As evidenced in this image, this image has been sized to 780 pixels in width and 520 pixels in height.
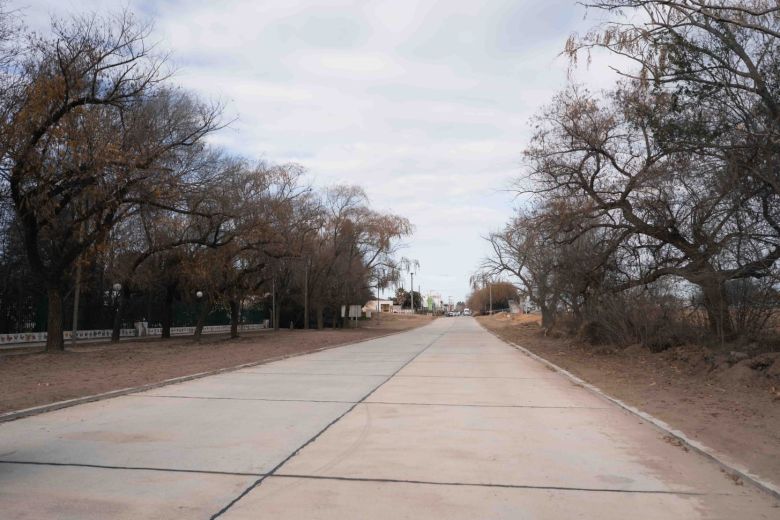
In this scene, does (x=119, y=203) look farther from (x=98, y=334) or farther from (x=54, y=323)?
(x=98, y=334)

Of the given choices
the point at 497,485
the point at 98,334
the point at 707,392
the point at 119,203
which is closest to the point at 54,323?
the point at 119,203

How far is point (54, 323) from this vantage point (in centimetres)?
2269

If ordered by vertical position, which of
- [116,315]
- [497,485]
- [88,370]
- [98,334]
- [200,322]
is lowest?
[497,485]

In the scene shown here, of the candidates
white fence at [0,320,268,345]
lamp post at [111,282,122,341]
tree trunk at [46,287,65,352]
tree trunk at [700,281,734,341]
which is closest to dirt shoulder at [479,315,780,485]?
tree trunk at [700,281,734,341]

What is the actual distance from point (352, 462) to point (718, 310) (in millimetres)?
13959

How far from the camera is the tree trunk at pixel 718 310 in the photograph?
661 inches

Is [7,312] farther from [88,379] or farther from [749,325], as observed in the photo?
[749,325]

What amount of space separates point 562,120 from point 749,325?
8695mm

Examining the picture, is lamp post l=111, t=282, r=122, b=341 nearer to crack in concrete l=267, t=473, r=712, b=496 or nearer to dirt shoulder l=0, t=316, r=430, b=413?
dirt shoulder l=0, t=316, r=430, b=413

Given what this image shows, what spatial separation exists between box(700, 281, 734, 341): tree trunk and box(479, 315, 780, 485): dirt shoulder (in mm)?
803

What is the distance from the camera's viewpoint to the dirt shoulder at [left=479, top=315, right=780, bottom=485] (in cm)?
802

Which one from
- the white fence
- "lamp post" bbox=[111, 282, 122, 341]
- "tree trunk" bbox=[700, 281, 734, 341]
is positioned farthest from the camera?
"lamp post" bbox=[111, 282, 122, 341]

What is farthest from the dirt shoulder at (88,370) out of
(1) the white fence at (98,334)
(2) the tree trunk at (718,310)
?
(2) the tree trunk at (718,310)

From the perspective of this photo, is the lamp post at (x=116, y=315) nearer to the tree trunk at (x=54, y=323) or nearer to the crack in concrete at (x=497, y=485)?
the tree trunk at (x=54, y=323)
